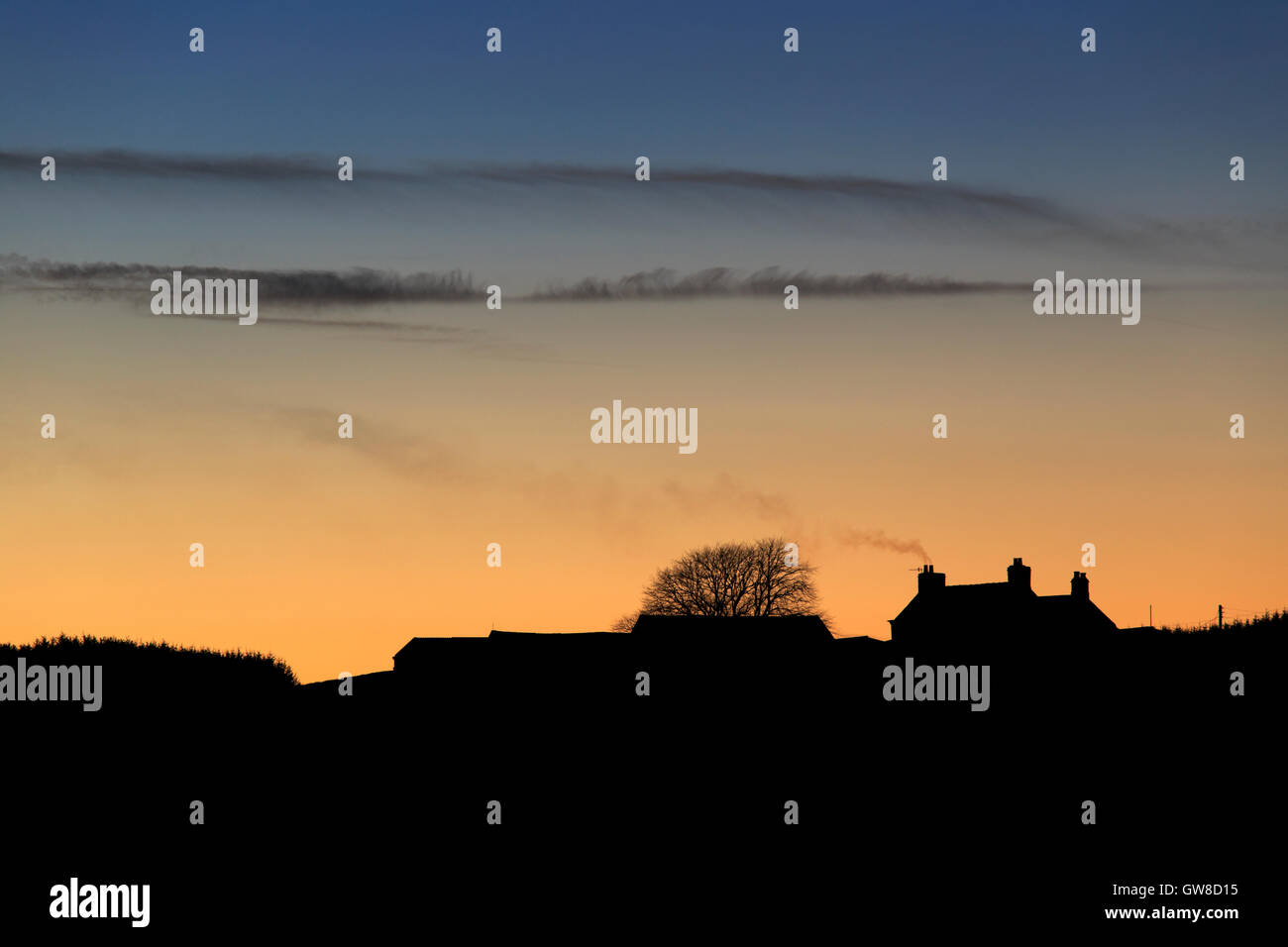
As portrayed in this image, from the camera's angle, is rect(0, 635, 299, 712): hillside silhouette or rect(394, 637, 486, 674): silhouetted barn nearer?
rect(0, 635, 299, 712): hillside silhouette

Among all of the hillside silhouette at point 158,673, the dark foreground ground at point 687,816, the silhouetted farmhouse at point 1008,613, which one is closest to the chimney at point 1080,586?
the silhouetted farmhouse at point 1008,613

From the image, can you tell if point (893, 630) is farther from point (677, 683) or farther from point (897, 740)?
point (897, 740)

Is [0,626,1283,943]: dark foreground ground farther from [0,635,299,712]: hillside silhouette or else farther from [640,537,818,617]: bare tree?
[640,537,818,617]: bare tree

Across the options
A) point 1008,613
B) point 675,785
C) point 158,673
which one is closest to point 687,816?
point 675,785

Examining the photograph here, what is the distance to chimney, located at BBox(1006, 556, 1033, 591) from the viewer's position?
72919 mm

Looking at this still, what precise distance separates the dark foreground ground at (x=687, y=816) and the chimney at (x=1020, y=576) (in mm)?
20108

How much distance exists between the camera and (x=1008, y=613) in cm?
7106

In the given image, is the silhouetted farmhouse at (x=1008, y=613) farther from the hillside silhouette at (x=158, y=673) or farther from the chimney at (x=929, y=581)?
the hillside silhouette at (x=158, y=673)

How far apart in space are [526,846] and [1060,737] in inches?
692

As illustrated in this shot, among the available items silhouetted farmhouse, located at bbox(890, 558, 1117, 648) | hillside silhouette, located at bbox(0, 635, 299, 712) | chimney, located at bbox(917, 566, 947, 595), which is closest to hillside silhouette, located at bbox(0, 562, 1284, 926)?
hillside silhouette, located at bbox(0, 635, 299, 712)

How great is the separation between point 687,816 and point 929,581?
4345cm

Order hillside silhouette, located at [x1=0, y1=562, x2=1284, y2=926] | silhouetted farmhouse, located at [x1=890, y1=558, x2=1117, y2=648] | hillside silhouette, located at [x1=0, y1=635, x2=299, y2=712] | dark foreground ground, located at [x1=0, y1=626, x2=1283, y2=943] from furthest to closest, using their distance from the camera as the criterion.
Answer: silhouetted farmhouse, located at [x1=890, y1=558, x2=1117, y2=648]
hillside silhouette, located at [x1=0, y1=635, x2=299, y2=712]
hillside silhouette, located at [x1=0, y1=562, x2=1284, y2=926]
dark foreground ground, located at [x1=0, y1=626, x2=1283, y2=943]
